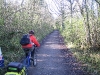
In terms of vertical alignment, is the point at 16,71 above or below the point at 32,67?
above

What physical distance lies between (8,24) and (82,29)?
6.25m

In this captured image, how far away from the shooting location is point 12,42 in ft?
47.9

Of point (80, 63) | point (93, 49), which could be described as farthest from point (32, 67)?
point (93, 49)

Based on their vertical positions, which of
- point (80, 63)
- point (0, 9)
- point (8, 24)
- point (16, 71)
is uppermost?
point (0, 9)

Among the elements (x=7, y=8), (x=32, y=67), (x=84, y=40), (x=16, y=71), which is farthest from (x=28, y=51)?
(x=84, y=40)

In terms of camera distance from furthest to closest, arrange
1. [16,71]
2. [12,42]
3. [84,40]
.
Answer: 1. [84,40]
2. [12,42]
3. [16,71]

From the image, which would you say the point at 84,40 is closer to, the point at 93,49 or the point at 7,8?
the point at 93,49

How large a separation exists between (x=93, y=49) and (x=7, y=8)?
21.1 ft

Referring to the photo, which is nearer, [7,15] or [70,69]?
[70,69]

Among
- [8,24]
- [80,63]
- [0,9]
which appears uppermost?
[0,9]

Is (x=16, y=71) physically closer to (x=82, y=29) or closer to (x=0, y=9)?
(x=0, y=9)

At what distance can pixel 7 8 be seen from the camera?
14055mm

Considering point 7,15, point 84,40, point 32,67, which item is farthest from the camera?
point 84,40

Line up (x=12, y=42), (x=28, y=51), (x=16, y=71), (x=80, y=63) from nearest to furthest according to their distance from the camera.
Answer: (x=16, y=71) < (x=28, y=51) < (x=80, y=63) < (x=12, y=42)
